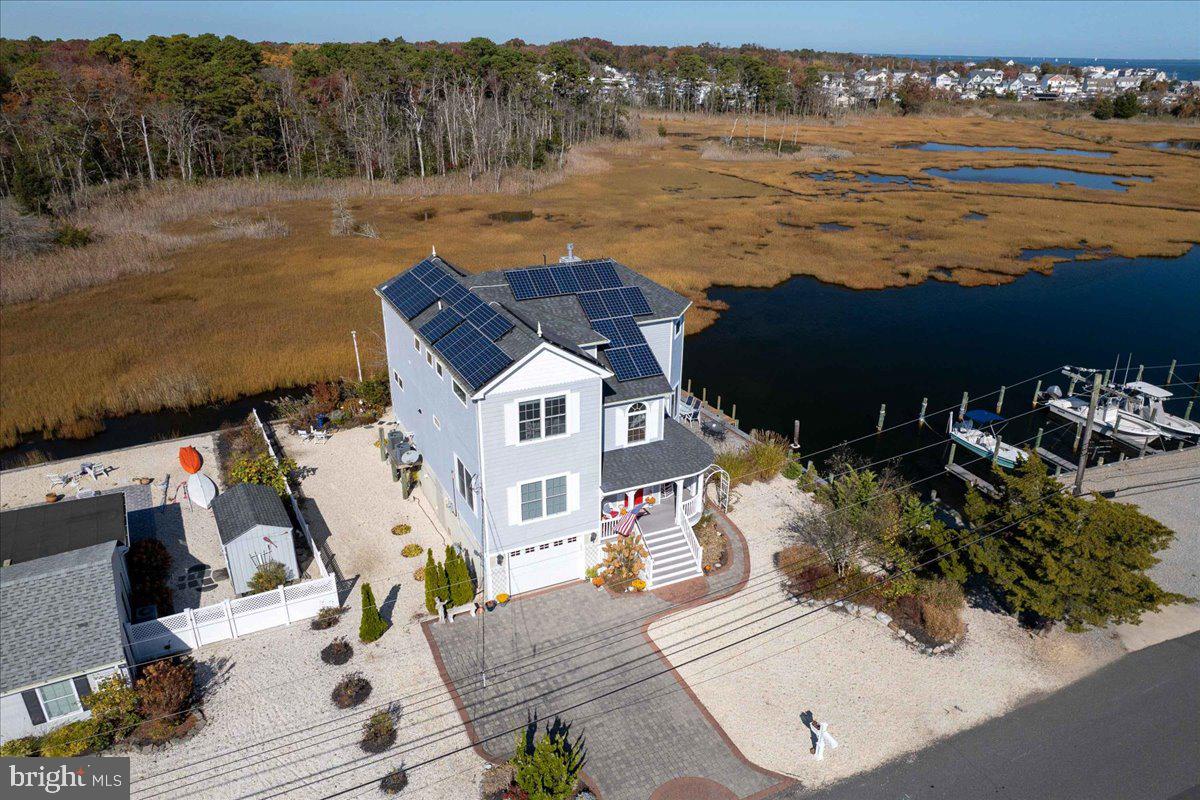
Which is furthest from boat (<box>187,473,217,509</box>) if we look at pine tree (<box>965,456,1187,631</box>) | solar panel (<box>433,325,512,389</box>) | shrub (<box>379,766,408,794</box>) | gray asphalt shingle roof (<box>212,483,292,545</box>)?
pine tree (<box>965,456,1187,631</box>)

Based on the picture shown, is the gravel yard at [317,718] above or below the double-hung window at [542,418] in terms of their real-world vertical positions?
below

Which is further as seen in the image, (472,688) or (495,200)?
(495,200)

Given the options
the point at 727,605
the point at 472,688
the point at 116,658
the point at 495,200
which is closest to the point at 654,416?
the point at 727,605

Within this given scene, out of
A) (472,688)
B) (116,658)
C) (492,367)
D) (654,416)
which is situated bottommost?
(472,688)

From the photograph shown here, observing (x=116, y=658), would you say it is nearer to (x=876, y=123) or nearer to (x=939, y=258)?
(x=939, y=258)

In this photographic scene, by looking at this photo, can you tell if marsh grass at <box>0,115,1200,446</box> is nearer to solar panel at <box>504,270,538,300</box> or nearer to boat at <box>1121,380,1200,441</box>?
solar panel at <box>504,270,538,300</box>

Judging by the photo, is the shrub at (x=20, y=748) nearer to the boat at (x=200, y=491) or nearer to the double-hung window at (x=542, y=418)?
the boat at (x=200, y=491)

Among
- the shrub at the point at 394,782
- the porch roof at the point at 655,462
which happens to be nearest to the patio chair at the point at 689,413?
the porch roof at the point at 655,462
